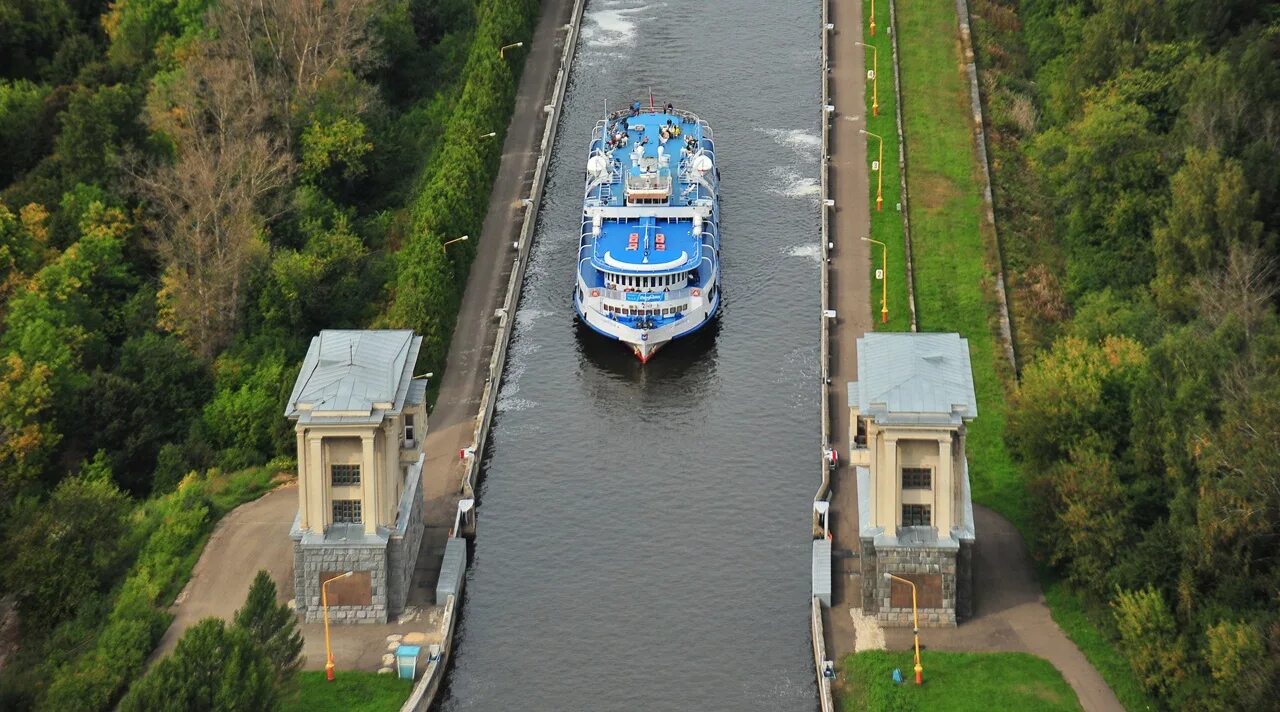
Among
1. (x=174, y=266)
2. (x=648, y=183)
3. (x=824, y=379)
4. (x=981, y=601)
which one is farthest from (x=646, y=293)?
(x=981, y=601)

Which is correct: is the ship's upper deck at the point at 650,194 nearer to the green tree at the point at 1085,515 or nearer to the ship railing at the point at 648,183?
the ship railing at the point at 648,183

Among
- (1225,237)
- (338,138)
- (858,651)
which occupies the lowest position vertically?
(858,651)

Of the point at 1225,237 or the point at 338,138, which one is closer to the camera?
the point at 1225,237

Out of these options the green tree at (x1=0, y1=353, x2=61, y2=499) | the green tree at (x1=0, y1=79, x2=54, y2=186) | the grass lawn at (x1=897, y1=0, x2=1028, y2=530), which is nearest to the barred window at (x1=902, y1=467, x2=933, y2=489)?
the grass lawn at (x1=897, y1=0, x2=1028, y2=530)

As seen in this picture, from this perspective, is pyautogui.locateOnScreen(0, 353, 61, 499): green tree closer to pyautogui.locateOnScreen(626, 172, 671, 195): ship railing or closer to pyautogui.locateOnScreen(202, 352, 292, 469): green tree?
pyautogui.locateOnScreen(202, 352, 292, 469): green tree

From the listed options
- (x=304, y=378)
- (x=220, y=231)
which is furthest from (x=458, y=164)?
(x=304, y=378)

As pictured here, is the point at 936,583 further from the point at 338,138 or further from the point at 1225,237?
the point at 338,138

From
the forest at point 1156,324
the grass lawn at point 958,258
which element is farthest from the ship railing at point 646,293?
the forest at point 1156,324
